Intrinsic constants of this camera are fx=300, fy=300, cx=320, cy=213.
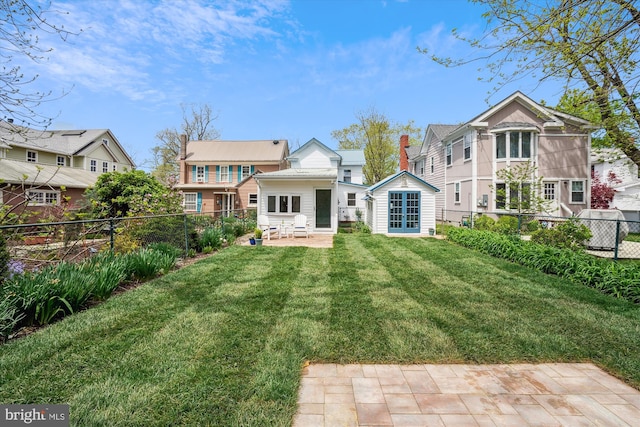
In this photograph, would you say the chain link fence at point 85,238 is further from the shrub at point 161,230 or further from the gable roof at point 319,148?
the gable roof at point 319,148

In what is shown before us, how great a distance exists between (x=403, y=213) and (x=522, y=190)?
229 inches

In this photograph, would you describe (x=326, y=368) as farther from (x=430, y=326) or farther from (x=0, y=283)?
(x=0, y=283)

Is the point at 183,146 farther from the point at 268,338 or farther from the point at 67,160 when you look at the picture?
the point at 268,338

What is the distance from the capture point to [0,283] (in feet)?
12.7

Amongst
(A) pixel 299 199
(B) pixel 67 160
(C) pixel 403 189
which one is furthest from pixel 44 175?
(C) pixel 403 189

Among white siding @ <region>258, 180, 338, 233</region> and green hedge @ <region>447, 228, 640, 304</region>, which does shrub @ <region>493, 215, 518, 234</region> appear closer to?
green hedge @ <region>447, 228, 640, 304</region>

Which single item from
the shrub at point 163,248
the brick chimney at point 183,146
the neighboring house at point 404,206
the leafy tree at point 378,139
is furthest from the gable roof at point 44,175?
the leafy tree at point 378,139

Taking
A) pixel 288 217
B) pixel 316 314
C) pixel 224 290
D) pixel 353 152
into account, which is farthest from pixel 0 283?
pixel 353 152

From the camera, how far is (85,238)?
6.06 m

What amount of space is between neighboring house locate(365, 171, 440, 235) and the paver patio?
1185 cm

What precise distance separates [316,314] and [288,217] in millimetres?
11334

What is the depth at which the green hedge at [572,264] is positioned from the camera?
5184mm

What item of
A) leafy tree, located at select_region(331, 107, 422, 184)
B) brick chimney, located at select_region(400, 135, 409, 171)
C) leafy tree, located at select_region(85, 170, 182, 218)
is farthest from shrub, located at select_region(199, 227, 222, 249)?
leafy tree, located at select_region(331, 107, 422, 184)

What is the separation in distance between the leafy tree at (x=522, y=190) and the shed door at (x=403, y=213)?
4.34 metres
